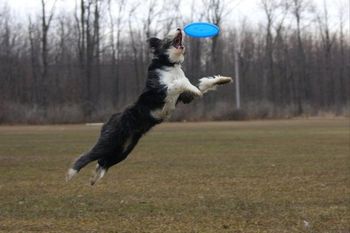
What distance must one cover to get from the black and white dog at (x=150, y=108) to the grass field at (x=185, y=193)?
5.06 meters

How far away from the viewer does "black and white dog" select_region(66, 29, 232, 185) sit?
22.7ft

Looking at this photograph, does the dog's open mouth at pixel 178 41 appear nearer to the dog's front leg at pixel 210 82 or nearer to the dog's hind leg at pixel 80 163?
the dog's front leg at pixel 210 82

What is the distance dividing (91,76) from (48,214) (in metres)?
74.6

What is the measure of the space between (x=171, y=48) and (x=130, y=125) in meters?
1.05

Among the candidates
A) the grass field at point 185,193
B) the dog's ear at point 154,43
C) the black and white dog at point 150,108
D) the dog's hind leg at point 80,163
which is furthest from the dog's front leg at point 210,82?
the grass field at point 185,193

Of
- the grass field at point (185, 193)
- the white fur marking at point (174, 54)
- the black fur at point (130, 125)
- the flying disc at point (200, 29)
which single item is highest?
the flying disc at point (200, 29)

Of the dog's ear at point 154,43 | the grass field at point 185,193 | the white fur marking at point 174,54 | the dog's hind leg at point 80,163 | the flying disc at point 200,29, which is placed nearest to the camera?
the dog's hind leg at point 80,163

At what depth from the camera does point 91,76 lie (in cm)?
8719

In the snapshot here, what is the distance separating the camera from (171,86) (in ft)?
23.0

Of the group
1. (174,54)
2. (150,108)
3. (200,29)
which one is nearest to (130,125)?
(150,108)

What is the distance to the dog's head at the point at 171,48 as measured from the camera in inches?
281

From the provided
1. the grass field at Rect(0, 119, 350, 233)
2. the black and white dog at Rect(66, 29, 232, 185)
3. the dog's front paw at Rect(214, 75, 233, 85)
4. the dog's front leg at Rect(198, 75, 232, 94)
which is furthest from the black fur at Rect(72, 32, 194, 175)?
the grass field at Rect(0, 119, 350, 233)

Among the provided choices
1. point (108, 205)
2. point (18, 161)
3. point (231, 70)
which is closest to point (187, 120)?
point (231, 70)

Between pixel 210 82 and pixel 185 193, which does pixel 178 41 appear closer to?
pixel 210 82
